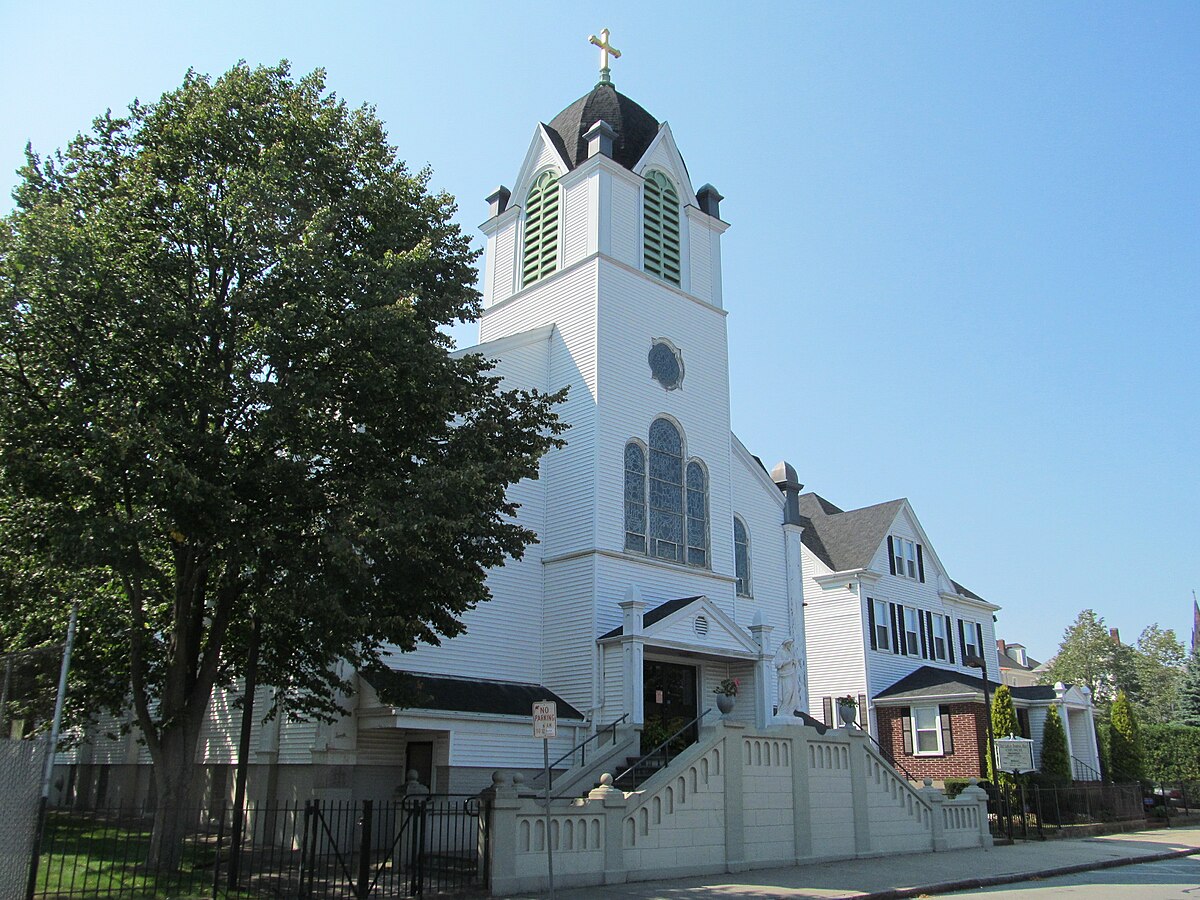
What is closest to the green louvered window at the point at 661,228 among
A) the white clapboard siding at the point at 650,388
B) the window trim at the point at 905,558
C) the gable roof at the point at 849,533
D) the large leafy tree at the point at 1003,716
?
the white clapboard siding at the point at 650,388

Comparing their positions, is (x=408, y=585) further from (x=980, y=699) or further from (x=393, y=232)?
(x=980, y=699)

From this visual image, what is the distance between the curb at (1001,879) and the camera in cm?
1573

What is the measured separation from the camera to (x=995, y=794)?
28.0 metres

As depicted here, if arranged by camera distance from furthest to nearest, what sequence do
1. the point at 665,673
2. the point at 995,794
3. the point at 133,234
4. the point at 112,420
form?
the point at 995,794
the point at 665,673
the point at 133,234
the point at 112,420

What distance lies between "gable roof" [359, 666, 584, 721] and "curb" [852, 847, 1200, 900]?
8.30 m

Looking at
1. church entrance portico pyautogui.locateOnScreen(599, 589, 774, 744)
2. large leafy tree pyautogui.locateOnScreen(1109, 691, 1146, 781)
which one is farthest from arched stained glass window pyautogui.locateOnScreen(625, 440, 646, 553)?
large leafy tree pyautogui.locateOnScreen(1109, 691, 1146, 781)

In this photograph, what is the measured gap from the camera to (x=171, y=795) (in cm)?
1539

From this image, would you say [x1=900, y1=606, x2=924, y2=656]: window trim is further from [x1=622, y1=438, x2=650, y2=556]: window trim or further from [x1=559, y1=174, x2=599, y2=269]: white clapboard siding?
[x1=559, y1=174, x2=599, y2=269]: white clapboard siding

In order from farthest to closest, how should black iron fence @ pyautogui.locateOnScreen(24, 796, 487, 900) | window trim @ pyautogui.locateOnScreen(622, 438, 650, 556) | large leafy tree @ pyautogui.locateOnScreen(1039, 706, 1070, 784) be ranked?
large leafy tree @ pyautogui.locateOnScreen(1039, 706, 1070, 784) → window trim @ pyautogui.locateOnScreen(622, 438, 650, 556) → black iron fence @ pyautogui.locateOnScreen(24, 796, 487, 900)

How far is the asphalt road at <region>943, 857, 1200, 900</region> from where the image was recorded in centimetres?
1559

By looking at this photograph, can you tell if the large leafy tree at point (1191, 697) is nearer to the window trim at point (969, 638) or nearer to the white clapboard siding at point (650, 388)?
the window trim at point (969, 638)

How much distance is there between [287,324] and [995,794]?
24248 mm

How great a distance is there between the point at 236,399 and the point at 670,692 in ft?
50.0

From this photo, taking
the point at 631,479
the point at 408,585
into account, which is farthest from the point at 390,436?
the point at 631,479
